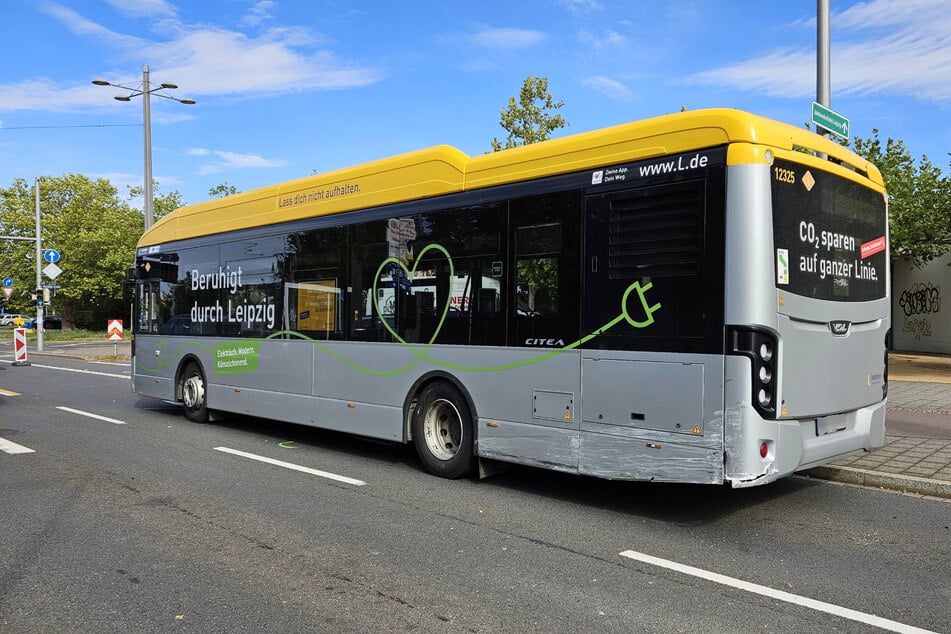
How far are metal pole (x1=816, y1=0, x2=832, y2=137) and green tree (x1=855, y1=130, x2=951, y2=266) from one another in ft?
27.9

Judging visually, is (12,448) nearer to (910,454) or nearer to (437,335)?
(437,335)

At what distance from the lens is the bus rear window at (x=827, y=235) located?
5332mm

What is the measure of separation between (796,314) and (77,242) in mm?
50161

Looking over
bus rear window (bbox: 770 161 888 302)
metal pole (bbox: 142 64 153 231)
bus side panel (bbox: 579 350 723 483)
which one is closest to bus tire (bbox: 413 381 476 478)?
bus side panel (bbox: 579 350 723 483)

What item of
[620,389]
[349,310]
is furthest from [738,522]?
[349,310]

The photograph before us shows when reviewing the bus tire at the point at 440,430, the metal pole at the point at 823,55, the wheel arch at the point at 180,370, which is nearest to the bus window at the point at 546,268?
the bus tire at the point at 440,430

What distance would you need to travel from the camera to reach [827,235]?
5.77 metres

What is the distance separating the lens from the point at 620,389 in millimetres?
5773

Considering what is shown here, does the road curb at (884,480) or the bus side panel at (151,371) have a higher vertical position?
the bus side panel at (151,371)

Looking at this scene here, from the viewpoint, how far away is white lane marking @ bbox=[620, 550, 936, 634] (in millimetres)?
3867

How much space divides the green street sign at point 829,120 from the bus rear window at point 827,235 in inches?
92.9

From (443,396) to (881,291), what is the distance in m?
3.95

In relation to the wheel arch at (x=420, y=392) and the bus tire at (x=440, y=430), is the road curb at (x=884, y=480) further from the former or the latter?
the bus tire at (x=440, y=430)

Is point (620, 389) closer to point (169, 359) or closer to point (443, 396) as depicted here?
point (443, 396)
